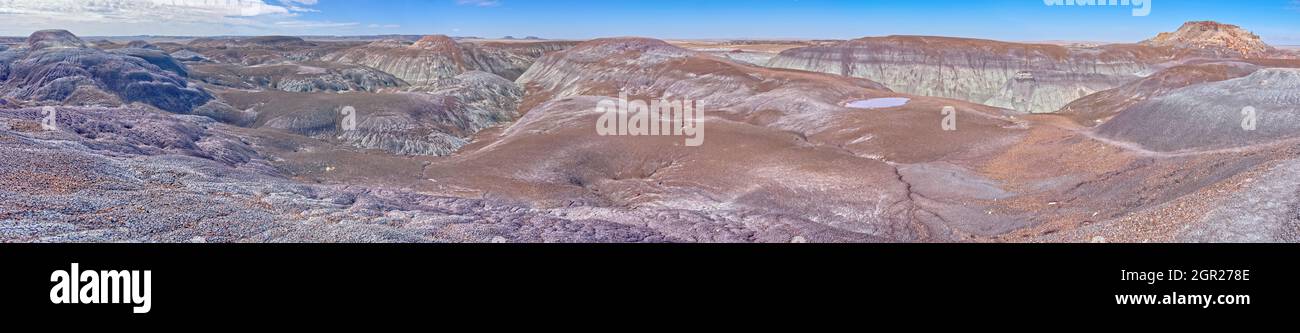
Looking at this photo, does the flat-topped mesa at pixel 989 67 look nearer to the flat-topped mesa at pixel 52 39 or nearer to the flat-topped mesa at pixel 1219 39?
the flat-topped mesa at pixel 1219 39

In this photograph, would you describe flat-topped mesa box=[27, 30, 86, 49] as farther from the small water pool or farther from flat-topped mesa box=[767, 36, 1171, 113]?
flat-topped mesa box=[767, 36, 1171, 113]

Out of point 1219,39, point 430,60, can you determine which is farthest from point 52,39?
point 1219,39

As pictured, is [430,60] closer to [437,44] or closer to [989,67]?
[437,44]

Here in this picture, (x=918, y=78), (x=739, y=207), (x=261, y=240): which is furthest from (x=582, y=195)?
(x=918, y=78)

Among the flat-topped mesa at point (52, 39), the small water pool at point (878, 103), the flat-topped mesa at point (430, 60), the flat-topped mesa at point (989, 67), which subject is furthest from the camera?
the flat-topped mesa at point (430, 60)

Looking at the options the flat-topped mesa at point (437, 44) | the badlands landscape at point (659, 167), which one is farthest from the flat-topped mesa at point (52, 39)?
the flat-topped mesa at point (437, 44)

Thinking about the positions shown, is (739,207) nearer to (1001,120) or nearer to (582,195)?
(582,195)
